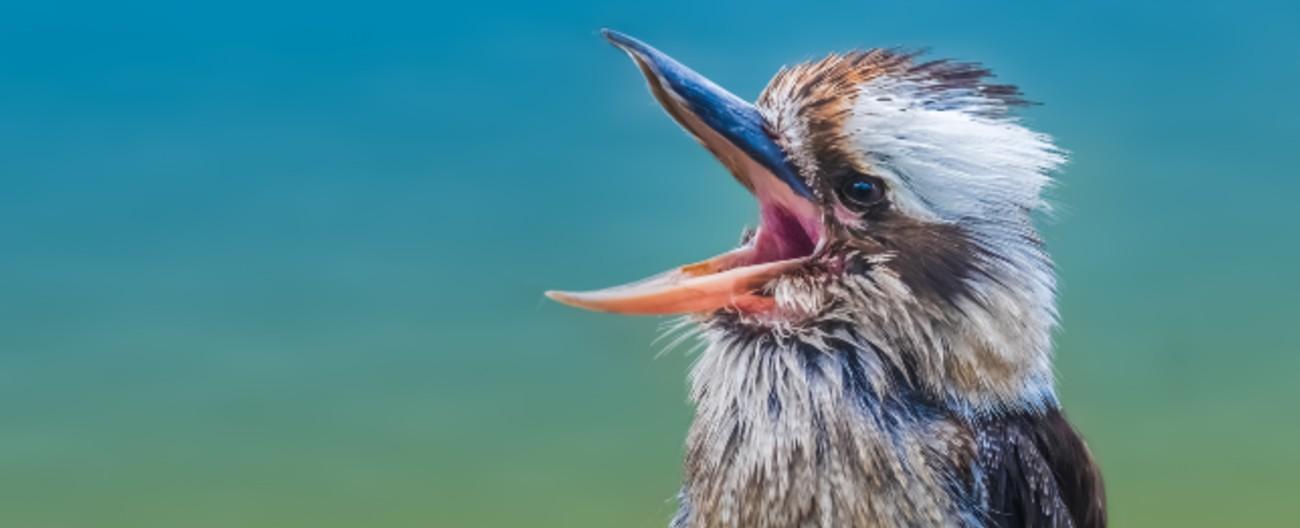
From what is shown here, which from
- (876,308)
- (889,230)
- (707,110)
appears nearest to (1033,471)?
(876,308)

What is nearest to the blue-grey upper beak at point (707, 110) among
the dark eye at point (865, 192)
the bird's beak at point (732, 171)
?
the bird's beak at point (732, 171)

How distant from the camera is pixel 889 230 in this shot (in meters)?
4.12

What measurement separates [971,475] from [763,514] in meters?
0.50

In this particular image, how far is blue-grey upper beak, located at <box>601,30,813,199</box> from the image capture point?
413cm

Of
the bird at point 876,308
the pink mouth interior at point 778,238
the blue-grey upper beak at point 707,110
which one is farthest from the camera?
the pink mouth interior at point 778,238

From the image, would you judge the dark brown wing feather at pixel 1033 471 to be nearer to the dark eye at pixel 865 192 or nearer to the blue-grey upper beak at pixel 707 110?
the dark eye at pixel 865 192

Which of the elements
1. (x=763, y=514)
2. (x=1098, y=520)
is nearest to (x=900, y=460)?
(x=763, y=514)

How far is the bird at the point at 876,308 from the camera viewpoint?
13.1ft

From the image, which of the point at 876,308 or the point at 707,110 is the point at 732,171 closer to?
the point at 707,110

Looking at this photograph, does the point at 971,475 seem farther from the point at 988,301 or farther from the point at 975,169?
the point at 975,169

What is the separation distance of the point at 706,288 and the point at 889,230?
47 centimetres

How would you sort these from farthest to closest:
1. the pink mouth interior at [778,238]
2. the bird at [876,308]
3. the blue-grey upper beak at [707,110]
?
the pink mouth interior at [778,238]
the blue-grey upper beak at [707,110]
the bird at [876,308]

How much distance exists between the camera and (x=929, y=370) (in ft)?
13.3

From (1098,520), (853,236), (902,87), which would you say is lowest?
(1098,520)
